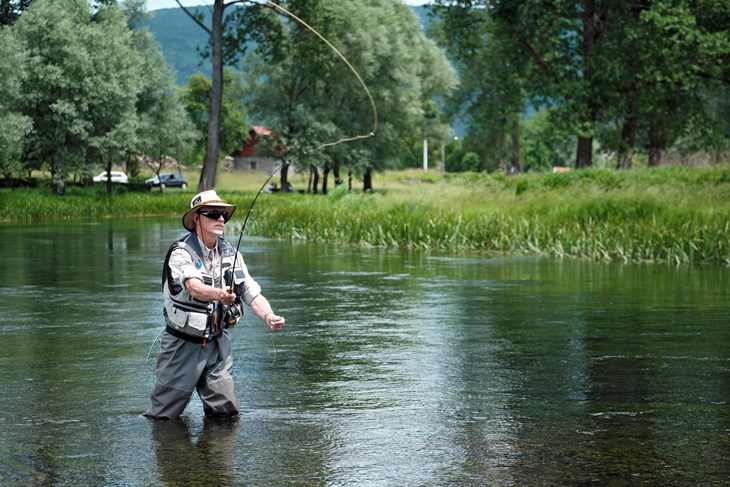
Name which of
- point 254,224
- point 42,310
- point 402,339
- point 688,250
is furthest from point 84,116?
point 402,339

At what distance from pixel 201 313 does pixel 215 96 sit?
43498mm

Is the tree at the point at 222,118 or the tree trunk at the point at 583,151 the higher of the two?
the tree at the point at 222,118

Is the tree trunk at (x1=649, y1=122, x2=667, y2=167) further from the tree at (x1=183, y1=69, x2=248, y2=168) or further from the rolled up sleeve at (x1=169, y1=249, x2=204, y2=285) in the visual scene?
the tree at (x1=183, y1=69, x2=248, y2=168)

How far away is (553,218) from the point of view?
27.1m

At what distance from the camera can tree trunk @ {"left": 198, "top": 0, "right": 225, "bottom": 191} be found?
4862 cm

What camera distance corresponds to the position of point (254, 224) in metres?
38.3

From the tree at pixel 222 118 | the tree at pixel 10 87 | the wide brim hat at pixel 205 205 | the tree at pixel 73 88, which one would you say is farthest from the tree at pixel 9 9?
the wide brim hat at pixel 205 205

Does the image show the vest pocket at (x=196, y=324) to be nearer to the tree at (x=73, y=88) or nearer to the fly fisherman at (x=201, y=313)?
the fly fisherman at (x=201, y=313)

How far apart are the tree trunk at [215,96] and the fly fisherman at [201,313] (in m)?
41.1

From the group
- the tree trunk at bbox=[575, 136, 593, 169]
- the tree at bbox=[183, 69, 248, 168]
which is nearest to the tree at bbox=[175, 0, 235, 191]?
the tree trunk at bbox=[575, 136, 593, 169]

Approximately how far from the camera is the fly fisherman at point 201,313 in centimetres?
757

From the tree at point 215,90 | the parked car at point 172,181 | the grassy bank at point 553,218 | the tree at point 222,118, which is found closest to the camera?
the grassy bank at point 553,218

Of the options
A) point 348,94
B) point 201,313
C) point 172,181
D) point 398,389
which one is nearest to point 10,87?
point 348,94

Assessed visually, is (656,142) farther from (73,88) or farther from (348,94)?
(73,88)
